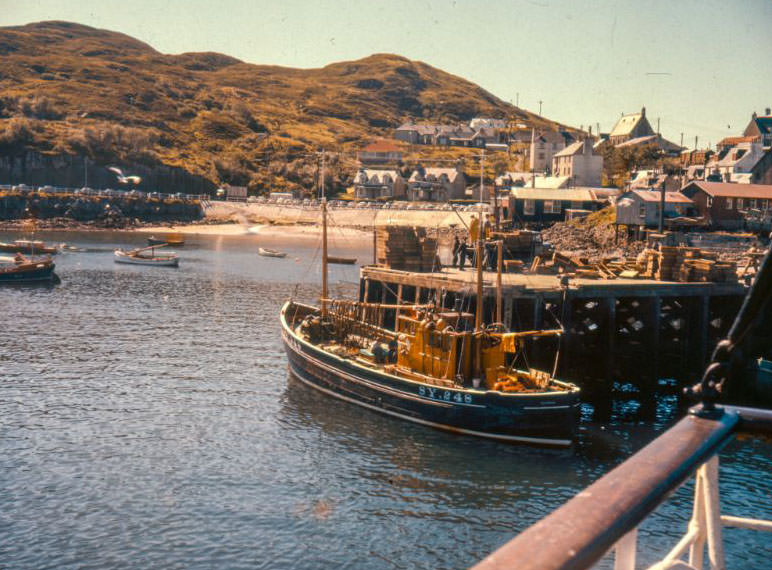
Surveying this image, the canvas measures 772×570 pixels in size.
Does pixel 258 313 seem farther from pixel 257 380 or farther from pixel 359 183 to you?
pixel 359 183

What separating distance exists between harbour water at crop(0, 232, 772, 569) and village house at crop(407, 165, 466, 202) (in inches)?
4652

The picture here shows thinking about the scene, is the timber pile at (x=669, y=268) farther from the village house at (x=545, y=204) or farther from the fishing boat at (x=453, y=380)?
the village house at (x=545, y=204)

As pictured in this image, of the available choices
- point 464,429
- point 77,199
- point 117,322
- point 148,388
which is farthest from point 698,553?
point 77,199

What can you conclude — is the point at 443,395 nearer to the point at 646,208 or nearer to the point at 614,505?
the point at 614,505

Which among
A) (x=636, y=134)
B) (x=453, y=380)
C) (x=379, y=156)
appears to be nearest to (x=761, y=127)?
(x=636, y=134)

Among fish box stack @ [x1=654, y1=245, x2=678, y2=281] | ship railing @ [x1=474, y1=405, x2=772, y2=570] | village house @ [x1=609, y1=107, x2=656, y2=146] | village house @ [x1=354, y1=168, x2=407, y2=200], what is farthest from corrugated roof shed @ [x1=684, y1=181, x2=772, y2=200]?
village house @ [x1=609, y1=107, x2=656, y2=146]

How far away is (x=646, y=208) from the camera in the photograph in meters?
77.9

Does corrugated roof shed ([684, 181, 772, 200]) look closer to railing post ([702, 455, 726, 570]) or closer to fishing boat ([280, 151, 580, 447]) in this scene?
fishing boat ([280, 151, 580, 447])

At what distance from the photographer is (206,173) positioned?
171250 mm

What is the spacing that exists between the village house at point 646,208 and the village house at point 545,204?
57.9 ft

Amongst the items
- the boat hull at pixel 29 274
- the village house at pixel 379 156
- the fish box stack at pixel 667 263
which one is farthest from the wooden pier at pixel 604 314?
the village house at pixel 379 156

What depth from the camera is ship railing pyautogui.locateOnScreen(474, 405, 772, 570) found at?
6.49ft

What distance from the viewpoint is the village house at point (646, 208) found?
7756 centimetres

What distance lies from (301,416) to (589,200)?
75.5m
